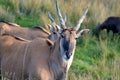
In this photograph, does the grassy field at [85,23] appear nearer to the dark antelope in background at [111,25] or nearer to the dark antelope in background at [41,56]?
the dark antelope in background at [111,25]

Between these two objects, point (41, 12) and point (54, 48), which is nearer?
point (54, 48)

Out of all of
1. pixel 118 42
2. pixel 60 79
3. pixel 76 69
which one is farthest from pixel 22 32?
pixel 60 79

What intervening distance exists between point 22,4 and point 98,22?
2519mm

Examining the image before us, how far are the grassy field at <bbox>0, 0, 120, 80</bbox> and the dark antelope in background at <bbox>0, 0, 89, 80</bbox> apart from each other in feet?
4.12

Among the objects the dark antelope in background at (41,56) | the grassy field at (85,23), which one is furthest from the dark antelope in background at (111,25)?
the dark antelope in background at (41,56)

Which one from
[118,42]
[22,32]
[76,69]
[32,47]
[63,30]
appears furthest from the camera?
[118,42]

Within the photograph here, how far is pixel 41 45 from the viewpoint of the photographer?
9102 mm

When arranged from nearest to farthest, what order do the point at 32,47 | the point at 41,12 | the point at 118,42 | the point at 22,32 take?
the point at 32,47 < the point at 22,32 < the point at 118,42 < the point at 41,12

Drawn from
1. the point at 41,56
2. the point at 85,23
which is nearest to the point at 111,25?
the point at 85,23

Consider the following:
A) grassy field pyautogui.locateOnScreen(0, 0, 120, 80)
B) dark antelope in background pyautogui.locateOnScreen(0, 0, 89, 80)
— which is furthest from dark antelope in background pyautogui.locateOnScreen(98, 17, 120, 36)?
dark antelope in background pyautogui.locateOnScreen(0, 0, 89, 80)

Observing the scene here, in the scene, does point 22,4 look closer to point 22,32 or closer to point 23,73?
point 22,32

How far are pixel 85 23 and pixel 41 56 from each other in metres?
6.03

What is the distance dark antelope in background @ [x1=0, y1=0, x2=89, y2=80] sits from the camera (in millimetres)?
8395

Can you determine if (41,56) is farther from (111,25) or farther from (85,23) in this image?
(111,25)
